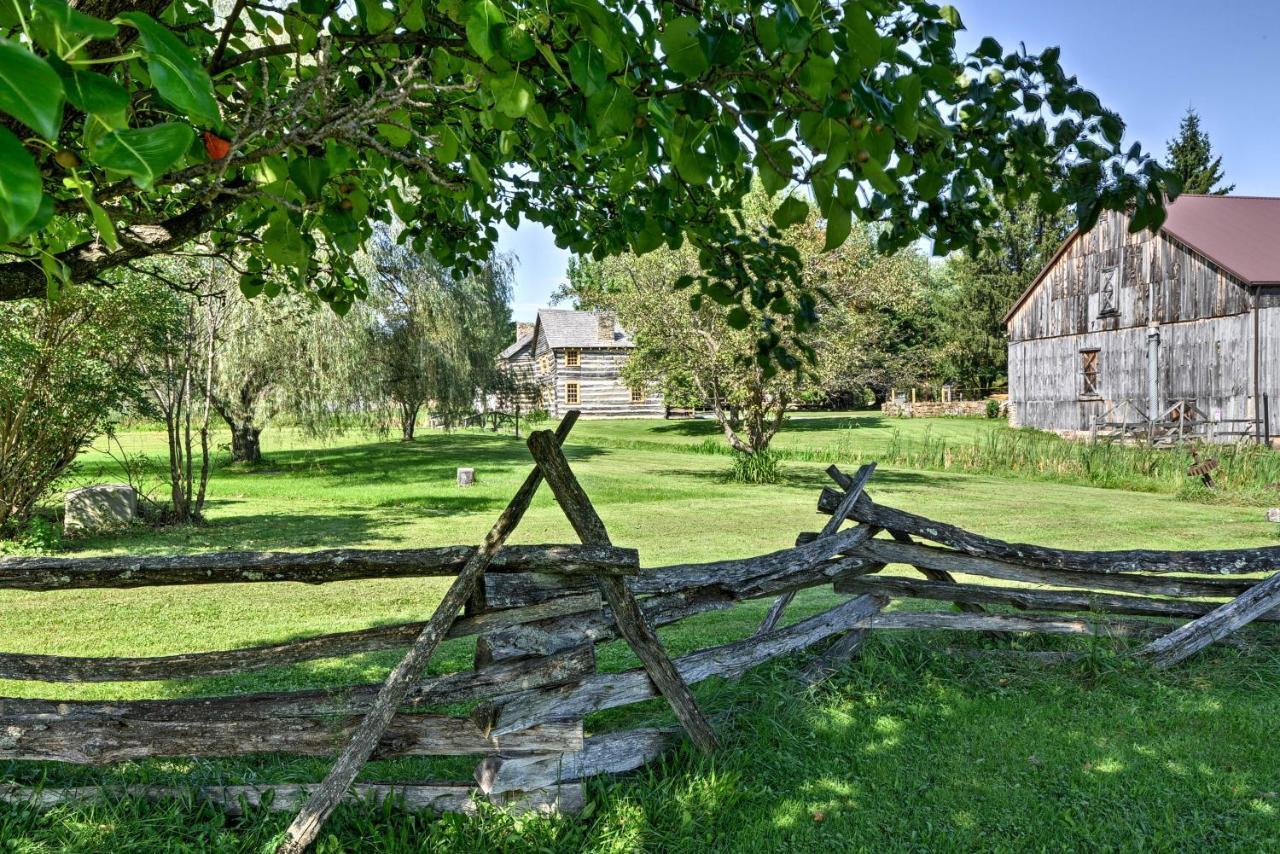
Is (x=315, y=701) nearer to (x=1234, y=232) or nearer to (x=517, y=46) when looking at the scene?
(x=517, y=46)

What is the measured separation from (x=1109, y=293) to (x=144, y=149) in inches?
1177

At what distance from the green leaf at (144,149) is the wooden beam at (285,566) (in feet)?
7.58

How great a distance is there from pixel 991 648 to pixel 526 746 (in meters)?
3.38

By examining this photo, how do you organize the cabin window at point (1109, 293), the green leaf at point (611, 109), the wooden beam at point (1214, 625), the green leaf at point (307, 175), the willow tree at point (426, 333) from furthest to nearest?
the cabin window at point (1109, 293) → the willow tree at point (426, 333) → the wooden beam at point (1214, 625) → the green leaf at point (307, 175) → the green leaf at point (611, 109)

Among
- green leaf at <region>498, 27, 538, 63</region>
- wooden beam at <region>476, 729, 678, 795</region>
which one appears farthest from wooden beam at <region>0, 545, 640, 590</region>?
green leaf at <region>498, 27, 538, 63</region>

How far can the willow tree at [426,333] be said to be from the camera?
71.5 feet

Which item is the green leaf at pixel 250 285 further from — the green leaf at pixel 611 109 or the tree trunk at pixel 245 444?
the tree trunk at pixel 245 444

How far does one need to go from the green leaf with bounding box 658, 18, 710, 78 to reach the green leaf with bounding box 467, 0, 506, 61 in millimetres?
334

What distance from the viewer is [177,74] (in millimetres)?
956

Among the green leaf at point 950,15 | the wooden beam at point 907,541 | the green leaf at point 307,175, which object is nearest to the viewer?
the green leaf at point 307,175

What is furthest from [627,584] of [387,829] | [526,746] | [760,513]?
[760,513]

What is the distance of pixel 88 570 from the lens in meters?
3.12

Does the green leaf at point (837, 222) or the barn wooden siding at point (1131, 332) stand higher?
the barn wooden siding at point (1131, 332)

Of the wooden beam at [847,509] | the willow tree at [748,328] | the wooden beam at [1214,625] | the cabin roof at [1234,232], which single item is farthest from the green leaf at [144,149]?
the cabin roof at [1234,232]
